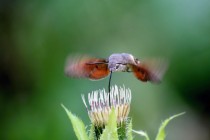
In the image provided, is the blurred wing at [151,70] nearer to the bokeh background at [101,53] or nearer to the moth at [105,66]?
the moth at [105,66]

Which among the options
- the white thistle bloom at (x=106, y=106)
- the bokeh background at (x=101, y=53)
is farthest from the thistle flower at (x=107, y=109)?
the bokeh background at (x=101, y=53)

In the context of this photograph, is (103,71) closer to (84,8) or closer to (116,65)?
(116,65)

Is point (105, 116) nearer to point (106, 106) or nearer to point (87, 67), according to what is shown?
point (106, 106)

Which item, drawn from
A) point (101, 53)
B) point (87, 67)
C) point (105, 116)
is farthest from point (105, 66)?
point (101, 53)

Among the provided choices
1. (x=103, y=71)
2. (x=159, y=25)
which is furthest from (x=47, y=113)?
(x=103, y=71)

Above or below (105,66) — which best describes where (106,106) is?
below

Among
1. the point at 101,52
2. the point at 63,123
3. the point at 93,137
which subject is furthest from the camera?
the point at 101,52

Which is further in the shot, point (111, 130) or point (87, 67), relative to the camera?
point (87, 67)

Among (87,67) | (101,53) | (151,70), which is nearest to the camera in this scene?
(151,70)
